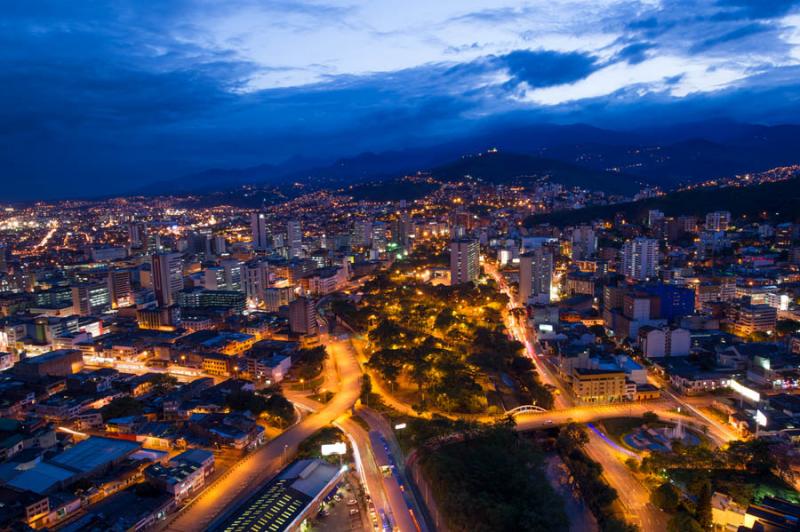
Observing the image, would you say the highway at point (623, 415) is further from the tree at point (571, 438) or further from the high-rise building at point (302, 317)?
the high-rise building at point (302, 317)

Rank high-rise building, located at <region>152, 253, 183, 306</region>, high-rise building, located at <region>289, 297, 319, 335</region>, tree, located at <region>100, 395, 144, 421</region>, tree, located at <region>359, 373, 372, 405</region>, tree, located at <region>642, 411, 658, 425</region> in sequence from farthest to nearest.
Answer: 1. high-rise building, located at <region>152, 253, 183, 306</region>
2. high-rise building, located at <region>289, 297, 319, 335</region>
3. tree, located at <region>359, 373, 372, 405</region>
4. tree, located at <region>100, 395, 144, 421</region>
5. tree, located at <region>642, 411, 658, 425</region>

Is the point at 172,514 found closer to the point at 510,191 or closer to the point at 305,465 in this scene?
the point at 305,465

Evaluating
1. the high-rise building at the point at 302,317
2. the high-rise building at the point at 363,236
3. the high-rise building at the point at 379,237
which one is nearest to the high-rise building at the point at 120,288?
the high-rise building at the point at 302,317

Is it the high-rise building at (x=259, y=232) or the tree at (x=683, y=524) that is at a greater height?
the high-rise building at (x=259, y=232)

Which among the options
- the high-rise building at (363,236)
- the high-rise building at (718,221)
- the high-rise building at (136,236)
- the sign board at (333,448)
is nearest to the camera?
the sign board at (333,448)

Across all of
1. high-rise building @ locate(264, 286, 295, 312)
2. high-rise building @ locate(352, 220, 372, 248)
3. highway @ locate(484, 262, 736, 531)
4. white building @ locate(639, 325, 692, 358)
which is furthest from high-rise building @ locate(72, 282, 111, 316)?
white building @ locate(639, 325, 692, 358)

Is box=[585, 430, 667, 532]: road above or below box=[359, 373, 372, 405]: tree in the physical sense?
below

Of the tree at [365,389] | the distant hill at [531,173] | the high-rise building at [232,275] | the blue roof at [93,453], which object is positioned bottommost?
the tree at [365,389]

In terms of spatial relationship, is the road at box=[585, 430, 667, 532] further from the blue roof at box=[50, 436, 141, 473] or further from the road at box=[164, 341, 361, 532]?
the blue roof at box=[50, 436, 141, 473]
